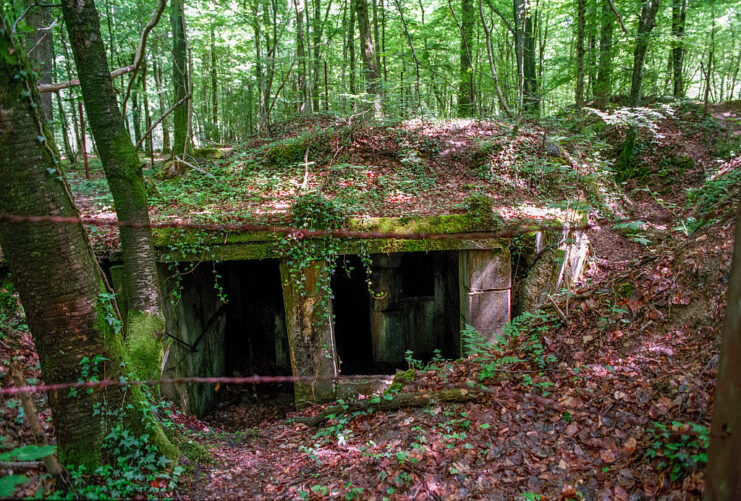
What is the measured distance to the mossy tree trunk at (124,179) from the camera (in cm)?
398

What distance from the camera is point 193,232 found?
570cm

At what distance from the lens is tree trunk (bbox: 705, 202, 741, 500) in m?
1.58

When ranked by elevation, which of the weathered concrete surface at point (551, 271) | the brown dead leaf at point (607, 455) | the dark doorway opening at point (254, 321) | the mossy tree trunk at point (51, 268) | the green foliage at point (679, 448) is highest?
the mossy tree trunk at point (51, 268)

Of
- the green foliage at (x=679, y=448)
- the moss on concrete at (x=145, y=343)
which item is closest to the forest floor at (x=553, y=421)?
the green foliage at (x=679, y=448)

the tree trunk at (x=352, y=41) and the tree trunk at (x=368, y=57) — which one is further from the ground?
the tree trunk at (x=352, y=41)

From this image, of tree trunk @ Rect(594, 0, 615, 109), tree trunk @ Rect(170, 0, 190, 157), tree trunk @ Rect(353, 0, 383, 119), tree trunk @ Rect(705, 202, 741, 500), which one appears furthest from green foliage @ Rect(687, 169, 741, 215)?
tree trunk @ Rect(170, 0, 190, 157)

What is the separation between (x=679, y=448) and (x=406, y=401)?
225 centimetres

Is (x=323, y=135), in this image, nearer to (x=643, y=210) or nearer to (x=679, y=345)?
(x=643, y=210)

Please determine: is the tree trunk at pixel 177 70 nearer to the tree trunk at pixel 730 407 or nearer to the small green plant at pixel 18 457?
the small green plant at pixel 18 457

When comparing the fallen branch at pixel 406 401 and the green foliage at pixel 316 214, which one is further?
the green foliage at pixel 316 214

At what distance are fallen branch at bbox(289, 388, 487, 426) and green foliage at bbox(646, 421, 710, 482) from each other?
1346 millimetres

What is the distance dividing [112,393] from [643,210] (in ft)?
30.5

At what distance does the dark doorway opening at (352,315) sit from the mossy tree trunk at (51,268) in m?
6.22

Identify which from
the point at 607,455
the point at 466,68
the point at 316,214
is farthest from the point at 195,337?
the point at 466,68
